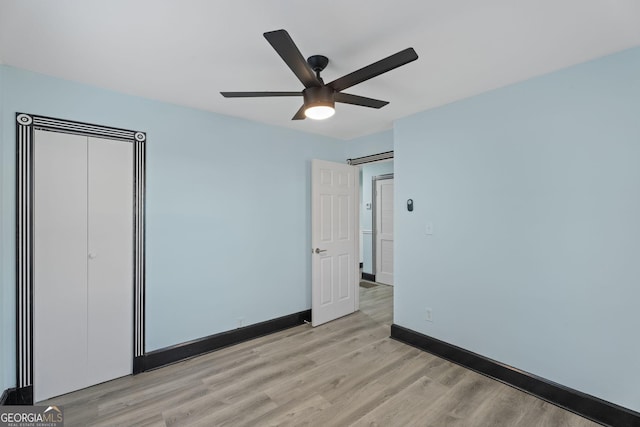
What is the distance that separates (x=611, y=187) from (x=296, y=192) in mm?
2887

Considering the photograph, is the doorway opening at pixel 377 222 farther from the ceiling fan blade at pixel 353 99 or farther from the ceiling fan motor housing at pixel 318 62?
the ceiling fan motor housing at pixel 318 62

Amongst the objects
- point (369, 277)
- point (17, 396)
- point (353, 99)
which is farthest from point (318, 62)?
point (369, 277)

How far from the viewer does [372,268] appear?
231 inches

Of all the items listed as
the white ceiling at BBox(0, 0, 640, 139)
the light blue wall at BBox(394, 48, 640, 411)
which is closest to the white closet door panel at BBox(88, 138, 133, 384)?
the white ceiling at BBox(0, 0, 640, 139)

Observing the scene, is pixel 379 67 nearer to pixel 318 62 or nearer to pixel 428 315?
pixel 318 62

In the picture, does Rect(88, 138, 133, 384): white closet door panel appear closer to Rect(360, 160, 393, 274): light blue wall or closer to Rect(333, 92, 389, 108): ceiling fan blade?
Rect(333, 92, 389, 108): ceiling fan blade

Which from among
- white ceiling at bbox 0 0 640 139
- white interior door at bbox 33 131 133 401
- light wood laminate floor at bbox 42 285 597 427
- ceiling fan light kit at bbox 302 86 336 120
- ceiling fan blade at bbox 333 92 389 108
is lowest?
light wood laminate floor at bbox 42 285 597 427

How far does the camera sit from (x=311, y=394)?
2.24 meters

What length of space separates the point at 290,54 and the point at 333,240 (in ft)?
8.80

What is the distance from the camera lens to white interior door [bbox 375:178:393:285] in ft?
18.3

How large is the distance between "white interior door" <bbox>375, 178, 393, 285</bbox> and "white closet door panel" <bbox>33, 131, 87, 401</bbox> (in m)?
4.63

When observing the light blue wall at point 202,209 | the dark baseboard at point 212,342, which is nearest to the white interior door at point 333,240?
the light blue wall at point 202,209

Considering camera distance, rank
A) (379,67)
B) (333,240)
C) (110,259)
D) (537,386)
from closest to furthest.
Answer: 1. (379,67)
2. (537,386)
3. (110,259)
4. (333,240)

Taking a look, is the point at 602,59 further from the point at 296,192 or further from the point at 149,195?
the point at 149,195
